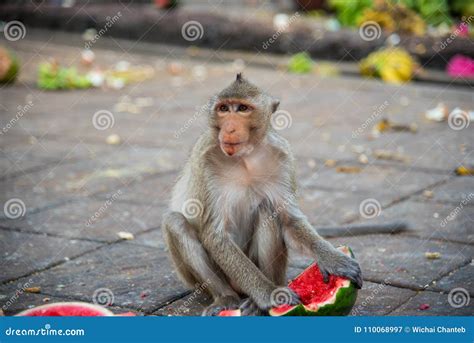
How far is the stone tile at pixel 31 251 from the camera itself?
5.26 metres

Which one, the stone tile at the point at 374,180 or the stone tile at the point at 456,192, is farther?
the stone tile at the point at 374,180

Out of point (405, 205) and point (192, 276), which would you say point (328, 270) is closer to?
point (192, 276)

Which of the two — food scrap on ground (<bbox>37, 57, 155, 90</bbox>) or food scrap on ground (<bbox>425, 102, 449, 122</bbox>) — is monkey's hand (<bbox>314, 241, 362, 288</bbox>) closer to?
food scrap on ground (<bbox>425, 102, 449, 122</bbox>)

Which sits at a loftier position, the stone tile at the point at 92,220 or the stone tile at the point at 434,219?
the stone tile at the point at 92,220

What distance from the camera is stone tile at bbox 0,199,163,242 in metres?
6.06

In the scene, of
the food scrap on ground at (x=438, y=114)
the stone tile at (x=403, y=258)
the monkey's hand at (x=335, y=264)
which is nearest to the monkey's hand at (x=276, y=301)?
the monkey's hand at (x=335, y=264)

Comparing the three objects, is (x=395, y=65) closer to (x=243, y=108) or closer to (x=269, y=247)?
(x=269, y=247)

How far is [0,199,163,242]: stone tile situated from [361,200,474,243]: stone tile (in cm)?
176

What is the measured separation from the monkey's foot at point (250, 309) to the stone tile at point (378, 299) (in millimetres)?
507

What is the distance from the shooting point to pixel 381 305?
451 cm

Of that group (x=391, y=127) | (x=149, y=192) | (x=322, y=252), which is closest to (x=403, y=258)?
(x=322, y=252)

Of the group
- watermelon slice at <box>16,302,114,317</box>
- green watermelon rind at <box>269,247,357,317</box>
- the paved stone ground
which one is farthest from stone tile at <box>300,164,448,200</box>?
watermelon slice at <box>16,302,114,317</box>

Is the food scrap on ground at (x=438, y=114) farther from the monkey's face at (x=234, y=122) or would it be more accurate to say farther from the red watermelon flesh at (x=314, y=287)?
the monkey's face at (x=234, y=122)

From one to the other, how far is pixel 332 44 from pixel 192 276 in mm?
8930
